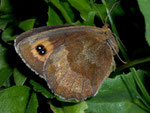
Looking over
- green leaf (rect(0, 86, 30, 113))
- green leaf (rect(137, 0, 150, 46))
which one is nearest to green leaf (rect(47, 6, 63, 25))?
green leaf (rect(0, 86, 30, 113))

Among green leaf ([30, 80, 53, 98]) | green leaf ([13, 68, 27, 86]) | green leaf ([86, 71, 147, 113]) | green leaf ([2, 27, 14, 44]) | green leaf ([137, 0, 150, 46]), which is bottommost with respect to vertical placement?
green leaf ([86, 71, 147, 113])

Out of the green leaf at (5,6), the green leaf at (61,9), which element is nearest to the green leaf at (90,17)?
the green leaf at (61,9)

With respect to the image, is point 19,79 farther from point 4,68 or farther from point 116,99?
point 116,99

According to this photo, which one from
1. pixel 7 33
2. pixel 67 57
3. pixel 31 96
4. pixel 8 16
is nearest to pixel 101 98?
pixel 67 57

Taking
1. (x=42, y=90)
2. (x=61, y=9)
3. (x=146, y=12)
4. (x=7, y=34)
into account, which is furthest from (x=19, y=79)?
(x=146, y=12)

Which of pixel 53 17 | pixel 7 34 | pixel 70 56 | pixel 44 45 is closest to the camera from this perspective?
pixel 44 45

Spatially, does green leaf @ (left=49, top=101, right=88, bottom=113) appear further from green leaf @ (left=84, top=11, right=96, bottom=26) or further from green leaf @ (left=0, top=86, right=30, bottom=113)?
green leaf @ (left=84, top=11, right=96, bottom=26)
